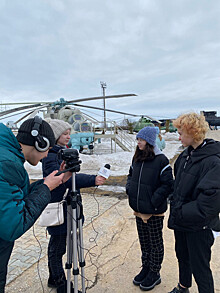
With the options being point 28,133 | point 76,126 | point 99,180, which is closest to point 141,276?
point 99,180

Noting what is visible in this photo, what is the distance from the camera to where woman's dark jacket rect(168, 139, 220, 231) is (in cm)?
181

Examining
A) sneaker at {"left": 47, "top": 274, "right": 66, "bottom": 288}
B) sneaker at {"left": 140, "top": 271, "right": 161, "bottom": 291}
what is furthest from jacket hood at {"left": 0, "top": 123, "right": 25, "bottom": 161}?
sneaker at {"left": 140, "top": 271, "right": 161, "bottom": 291}

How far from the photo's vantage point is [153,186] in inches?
99.1

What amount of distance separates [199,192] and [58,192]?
1.45 meters

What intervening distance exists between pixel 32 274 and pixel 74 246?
56.0 inches

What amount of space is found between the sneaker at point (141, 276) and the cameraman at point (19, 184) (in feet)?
5.41

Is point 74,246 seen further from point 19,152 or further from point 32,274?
point 32,274

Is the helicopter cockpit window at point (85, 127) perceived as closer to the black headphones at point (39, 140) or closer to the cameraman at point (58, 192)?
the cameraman at point (58, 192)

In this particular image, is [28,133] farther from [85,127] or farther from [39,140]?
[85,127]

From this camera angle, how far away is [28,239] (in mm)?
3816

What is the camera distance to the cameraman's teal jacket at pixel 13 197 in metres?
A: 1.22

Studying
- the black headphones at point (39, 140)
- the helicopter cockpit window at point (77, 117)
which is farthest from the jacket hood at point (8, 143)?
the helicopter cockpit window at point (77, 117)

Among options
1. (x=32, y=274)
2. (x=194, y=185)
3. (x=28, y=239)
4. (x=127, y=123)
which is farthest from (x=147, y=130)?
(x=127, y=123)

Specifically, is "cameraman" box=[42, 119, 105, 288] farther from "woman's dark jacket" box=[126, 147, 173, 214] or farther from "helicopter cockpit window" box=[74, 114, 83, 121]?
"helicopter cockpit window" box=[74, 114, 83, 121]
